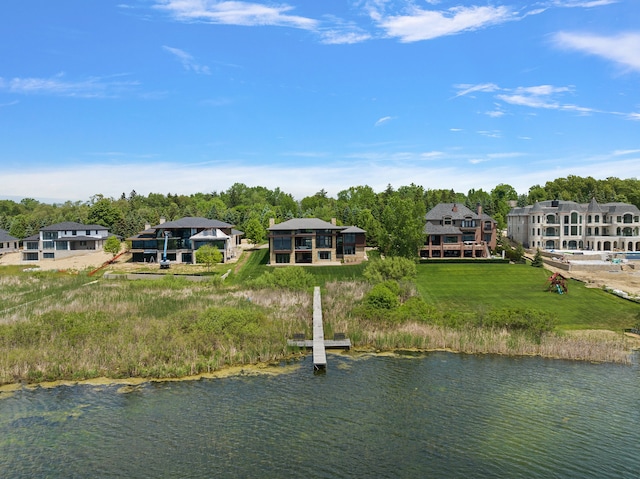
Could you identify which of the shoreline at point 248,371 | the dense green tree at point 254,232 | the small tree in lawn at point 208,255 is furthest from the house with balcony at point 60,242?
the shoreline at point 248,371

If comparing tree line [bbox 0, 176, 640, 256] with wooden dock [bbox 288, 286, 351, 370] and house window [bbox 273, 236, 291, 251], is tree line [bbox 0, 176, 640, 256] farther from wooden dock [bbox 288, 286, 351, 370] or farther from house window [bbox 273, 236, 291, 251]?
wooden dock [bbox 288, 286, 351, 370]

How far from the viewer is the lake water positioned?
1895cm

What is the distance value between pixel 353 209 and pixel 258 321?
78.6 metres

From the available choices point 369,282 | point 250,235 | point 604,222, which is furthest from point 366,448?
point 604,222

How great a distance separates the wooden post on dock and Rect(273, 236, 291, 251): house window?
2512 cm

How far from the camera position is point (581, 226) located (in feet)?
270

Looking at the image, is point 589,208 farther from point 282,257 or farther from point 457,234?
point 282,257

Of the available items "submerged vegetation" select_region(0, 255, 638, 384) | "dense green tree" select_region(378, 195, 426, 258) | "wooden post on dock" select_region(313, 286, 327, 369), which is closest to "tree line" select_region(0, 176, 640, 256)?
"dense green tree" select_region(378, 195, 426, 258)

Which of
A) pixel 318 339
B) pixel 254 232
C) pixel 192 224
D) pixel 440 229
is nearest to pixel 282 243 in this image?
pixel 192 224

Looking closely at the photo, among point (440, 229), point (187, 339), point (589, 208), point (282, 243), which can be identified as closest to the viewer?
point (187, 339)

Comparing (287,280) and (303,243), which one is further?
Result: (303,243)

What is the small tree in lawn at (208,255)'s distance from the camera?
64.4m

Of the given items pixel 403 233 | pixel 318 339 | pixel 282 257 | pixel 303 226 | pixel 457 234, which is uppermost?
pixel 303 226

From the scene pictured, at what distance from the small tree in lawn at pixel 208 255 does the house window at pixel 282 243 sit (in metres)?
8.33
